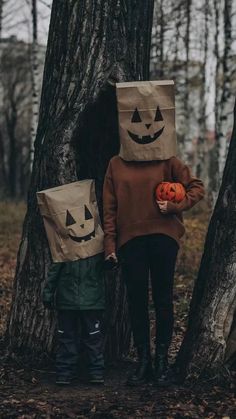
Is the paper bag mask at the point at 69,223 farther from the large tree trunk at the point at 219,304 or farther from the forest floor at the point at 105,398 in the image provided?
the forest floor at the point at 105,398

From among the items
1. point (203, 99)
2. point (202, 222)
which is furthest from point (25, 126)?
point (202, 222)

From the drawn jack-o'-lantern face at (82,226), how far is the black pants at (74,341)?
0.58 meters

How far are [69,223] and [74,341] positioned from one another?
0.94m

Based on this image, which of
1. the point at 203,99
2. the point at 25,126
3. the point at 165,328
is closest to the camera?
the point at 165,328

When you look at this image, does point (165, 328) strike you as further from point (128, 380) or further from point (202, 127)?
point (202, 127)

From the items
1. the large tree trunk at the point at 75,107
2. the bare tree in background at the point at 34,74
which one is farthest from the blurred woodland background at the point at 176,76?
the large tree trunk at the point at 75,107

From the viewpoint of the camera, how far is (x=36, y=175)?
577cm

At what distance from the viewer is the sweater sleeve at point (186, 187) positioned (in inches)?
192

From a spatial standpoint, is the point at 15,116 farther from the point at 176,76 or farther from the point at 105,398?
the point at 105,398

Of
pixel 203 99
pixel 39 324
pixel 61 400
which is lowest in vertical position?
pixel 61 400

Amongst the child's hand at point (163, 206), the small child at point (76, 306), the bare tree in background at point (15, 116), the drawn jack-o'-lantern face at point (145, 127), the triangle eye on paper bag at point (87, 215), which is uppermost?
the bare tree in background at point (15, 116)

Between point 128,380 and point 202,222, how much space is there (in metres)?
12.2

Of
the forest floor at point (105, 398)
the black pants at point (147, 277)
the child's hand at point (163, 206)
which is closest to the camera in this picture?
the forest floor at point (105, 398)

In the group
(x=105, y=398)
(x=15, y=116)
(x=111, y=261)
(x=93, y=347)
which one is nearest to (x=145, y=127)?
(x=111, y=261)
